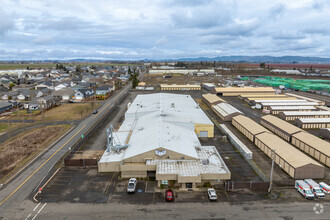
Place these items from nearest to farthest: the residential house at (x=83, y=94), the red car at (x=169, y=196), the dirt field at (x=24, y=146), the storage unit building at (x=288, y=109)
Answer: the red car at (x=169, y=196)
the dirt field at (x=24, y=146)
the storage unit building at (x=288, y=109)
the residential house at (x=83, y=94)

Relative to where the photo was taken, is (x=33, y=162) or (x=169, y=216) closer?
(x=169, y=216)

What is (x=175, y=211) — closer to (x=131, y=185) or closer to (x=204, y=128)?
(x=131, y=185)

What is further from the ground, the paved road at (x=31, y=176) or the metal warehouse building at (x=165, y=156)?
the metal warehouse building at (x=165, y=156)

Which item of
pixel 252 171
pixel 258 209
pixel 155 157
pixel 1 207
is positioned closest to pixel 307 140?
pixel 252 171

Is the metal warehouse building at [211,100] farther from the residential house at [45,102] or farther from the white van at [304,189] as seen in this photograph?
the residential house at [45,102]

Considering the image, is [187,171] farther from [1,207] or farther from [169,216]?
[1,207]

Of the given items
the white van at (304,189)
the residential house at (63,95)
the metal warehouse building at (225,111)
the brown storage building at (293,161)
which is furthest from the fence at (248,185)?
the residential house at (63,95)

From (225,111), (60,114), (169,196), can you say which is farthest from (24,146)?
(225,111)
